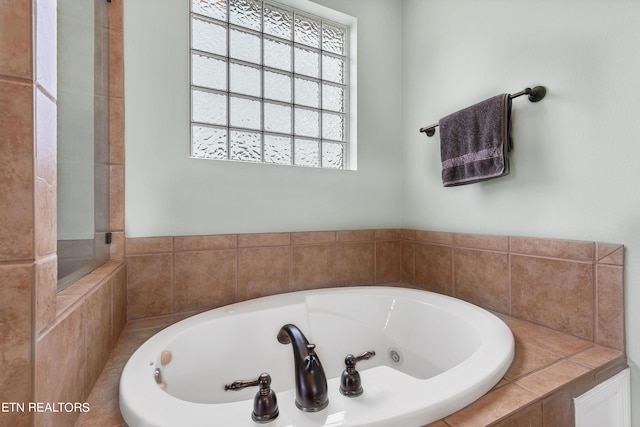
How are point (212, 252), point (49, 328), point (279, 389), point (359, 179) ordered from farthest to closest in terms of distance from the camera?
point (359, 179), point (212, 252), point (279, 389), point (49, 328)

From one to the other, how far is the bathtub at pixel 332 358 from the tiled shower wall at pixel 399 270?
169mm

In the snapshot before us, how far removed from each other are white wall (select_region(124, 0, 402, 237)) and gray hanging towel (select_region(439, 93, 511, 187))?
1.45ft

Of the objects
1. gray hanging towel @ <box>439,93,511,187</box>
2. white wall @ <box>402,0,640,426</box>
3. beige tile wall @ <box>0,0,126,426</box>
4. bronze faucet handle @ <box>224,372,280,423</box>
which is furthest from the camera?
gray hanging towel @ <box>439,93,511,187</box>

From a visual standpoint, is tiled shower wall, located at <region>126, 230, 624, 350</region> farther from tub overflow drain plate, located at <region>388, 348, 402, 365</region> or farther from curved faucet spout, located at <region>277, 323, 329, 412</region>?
curved faucet spout, located at <region>277, 323, 329, 412</region>

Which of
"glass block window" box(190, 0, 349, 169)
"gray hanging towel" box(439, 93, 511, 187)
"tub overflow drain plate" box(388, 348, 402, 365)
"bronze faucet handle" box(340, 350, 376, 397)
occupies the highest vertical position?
"glass block window" box(190, 0, 349, 169)

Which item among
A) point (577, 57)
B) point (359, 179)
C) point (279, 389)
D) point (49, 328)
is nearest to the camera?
point (49, 328)

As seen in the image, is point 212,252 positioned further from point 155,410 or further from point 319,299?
point 155,410

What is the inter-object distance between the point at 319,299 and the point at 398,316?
41 centimetres

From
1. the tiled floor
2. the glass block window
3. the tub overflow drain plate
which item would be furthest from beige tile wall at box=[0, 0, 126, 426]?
the tub overflow drain plate

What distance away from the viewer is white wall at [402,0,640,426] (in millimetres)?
912

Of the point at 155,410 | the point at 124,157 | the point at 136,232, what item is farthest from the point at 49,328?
the point at 124,157

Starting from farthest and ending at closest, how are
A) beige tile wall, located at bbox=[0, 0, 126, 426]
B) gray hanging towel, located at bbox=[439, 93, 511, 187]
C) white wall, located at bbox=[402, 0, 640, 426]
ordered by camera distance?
gray hanging towel, located at bbox=[439, 93, 511, 187] → white wall, located at bbox=[402, 0, 640, 426] → beige tile wall, located at bbox=[0, 0, 126, 426]

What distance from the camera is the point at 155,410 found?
1.86 feet

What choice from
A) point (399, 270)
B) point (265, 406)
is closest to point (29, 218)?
point (265, 406)
